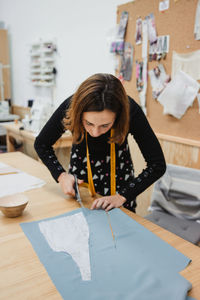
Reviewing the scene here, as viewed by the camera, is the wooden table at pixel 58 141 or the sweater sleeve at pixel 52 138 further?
the wooden table at pixel 58 141

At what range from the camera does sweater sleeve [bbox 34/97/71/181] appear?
4.10 feet

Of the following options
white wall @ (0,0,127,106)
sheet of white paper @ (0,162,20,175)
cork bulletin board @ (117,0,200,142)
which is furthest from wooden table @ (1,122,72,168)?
sheet of white paper @ (0,162,20,175)

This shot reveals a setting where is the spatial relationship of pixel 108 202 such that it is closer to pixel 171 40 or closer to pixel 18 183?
pixel 18 183

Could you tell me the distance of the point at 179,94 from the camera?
1.82 m

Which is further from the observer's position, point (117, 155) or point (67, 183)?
point (117, 155)

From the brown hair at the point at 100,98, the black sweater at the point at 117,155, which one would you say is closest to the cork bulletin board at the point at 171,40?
the black sweater at the point at 117,155

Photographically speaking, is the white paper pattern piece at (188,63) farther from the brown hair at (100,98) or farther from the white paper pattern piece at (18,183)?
the white paper pattern piece at (18,183)

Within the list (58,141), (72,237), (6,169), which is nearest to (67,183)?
(72,237)

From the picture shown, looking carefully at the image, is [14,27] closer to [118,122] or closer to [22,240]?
[118,122]

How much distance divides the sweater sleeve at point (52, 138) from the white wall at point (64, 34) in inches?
51.6

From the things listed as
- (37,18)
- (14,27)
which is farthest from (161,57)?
(14,27)

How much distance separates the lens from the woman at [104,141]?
102cm

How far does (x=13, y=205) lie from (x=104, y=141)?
20.4 inches

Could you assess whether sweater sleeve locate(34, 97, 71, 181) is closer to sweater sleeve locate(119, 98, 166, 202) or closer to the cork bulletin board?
sweater sleeve locate(119, 98, 166, 202)
